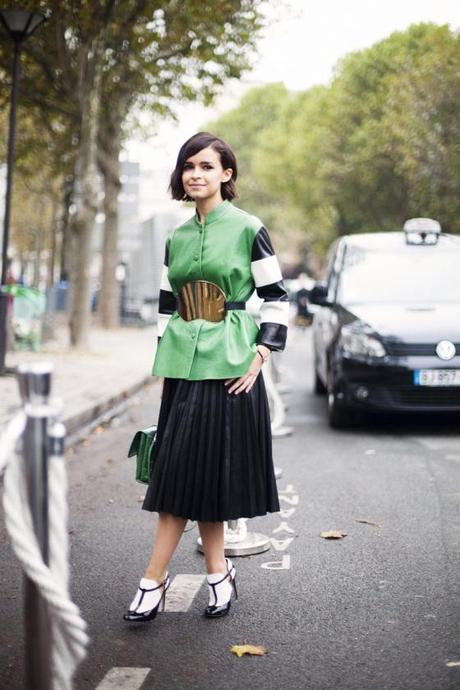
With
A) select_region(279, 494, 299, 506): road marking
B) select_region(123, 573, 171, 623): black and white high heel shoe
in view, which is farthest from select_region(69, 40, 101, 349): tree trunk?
select_region(123, 573, 171, 623): black and white high heel shoe

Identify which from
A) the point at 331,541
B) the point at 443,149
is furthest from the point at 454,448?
the point at 443,149

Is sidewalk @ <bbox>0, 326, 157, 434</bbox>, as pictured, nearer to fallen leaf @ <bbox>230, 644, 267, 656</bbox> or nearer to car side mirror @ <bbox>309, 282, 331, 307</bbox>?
car side mirror @ <bbox>309, 282, 331, 307</bbox>

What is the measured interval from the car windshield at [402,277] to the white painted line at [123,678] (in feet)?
21.8

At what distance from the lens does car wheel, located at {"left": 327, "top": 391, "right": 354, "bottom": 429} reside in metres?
9.53

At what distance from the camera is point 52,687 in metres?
2.56

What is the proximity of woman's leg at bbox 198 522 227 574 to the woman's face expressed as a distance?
1298 mm

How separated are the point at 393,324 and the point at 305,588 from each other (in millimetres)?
4879

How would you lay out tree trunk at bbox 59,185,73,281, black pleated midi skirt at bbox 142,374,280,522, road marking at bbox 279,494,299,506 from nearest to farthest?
1. black pleated midi skirt at bbox 142,374,280,522
2. road marking at bbox 279,494,299,506
3. tree trunk at bbox 59,185,73,281

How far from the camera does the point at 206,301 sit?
404 centimetres

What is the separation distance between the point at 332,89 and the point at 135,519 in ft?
127

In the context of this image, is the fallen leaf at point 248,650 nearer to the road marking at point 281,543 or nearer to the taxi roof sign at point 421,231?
the road marking at point 281,543

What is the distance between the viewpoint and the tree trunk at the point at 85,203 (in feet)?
54.5

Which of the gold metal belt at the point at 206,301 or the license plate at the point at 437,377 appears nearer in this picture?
the gold metal belt at the point at 206,301

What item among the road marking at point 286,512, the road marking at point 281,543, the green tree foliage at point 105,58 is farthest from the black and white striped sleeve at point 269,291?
the green tree foliage at point 105,58
